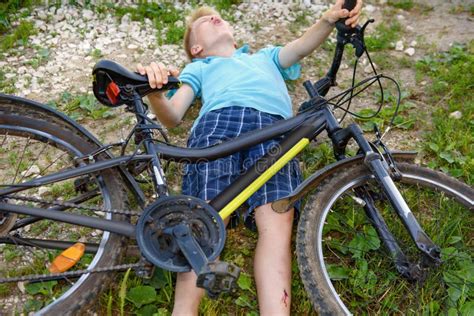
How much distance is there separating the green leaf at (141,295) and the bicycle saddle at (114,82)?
95cm

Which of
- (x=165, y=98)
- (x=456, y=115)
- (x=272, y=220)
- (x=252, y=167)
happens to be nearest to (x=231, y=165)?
(x=252, y=167)

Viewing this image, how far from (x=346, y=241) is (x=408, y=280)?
0.46 meters

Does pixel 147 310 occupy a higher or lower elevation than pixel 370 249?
higher

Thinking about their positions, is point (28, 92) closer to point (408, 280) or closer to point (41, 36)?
point (41, 36)

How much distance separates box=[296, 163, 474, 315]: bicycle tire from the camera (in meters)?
2.42

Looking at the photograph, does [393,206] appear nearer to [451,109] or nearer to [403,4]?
[451,109]

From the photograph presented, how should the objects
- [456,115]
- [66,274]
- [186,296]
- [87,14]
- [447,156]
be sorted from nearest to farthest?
[66,274]
[186,296]
[447,156]
[456,115]
[87,14]

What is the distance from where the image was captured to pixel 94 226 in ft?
7.68

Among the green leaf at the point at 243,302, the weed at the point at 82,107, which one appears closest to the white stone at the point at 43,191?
the weed at the point at 82,107

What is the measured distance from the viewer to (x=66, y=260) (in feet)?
8.13

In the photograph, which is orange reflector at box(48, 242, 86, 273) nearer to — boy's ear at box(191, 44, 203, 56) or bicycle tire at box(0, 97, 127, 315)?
bicycle tire at box(0, 97, 127, 315)

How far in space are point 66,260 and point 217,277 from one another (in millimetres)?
855

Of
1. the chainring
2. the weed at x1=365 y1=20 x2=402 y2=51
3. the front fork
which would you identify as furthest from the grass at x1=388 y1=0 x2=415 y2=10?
the chainring

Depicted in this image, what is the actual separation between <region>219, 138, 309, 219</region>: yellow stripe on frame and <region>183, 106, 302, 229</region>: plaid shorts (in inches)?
6.5
